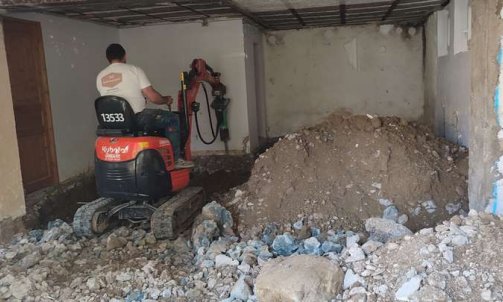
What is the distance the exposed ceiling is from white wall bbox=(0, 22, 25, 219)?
102cm

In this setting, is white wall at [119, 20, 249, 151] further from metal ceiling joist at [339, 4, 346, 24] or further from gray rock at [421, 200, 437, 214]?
gray rock at [421, 200, 437, 214]

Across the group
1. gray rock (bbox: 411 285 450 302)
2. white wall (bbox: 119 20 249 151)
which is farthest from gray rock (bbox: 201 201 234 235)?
white wall (bbox: 119 20 249 151)

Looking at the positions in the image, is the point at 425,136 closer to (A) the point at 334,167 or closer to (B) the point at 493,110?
(A) the point at 334,167

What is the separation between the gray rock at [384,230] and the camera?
3.63 m

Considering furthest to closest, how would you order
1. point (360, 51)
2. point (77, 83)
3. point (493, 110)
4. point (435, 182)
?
point (360, 51)
point (77, 83)
point (435, 182)
point (493, 110)

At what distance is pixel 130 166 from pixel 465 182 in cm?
304

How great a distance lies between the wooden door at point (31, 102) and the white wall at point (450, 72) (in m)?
4.36

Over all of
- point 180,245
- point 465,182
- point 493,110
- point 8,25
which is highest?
point 8,25

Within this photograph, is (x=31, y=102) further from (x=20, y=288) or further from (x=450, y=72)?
(x=450, y=72)

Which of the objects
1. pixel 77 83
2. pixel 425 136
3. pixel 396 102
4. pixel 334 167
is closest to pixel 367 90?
pixel 396 102

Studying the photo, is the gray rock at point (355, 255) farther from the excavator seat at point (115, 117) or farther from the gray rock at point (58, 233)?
the gray rock at point (58, 233)

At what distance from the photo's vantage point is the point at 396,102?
8.56m

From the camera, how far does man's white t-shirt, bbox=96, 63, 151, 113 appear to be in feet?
13.8

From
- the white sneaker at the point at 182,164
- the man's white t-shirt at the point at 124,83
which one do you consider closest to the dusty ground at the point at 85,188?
the white sneaker at the point at 182,164
